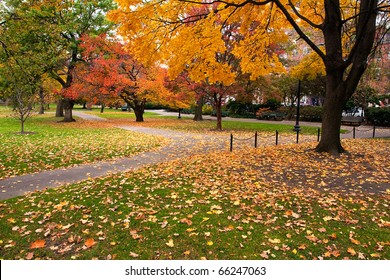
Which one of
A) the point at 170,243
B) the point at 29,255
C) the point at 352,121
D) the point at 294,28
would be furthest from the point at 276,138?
the point at 352,121

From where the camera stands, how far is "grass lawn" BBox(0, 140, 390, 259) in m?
4.24

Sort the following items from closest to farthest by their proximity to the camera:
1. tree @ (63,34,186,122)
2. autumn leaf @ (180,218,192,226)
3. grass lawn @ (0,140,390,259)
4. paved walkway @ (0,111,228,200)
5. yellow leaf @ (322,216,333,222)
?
grass lawn @ (0,140,390,259) < autumn leaf @ (180,218,192,226) < yellow leaf @ (322,216,333,222) < paved walkway @ (0,111,228,200) < tree @ (63,34,186,122)

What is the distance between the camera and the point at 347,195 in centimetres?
663

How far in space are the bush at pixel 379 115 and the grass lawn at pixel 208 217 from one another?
75.7 ft

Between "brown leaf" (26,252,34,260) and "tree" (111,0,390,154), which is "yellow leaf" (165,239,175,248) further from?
"tree" (111,0,390,154)

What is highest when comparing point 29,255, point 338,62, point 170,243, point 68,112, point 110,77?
point 110,77

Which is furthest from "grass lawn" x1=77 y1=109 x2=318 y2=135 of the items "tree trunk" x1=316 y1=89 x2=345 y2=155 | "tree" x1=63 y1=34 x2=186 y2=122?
"tree trunk" x1=316 y1=89 x2=345 y2=155

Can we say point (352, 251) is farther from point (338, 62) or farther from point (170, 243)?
point (338, 62)

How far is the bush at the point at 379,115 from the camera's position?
1103 inches

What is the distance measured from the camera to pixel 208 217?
211 inches

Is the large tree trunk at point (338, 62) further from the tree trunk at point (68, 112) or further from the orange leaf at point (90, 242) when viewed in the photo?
the tree trunk at point (68, 112)

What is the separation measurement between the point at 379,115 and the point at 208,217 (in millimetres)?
29445

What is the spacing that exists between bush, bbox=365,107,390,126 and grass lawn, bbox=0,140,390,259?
23.1 metres

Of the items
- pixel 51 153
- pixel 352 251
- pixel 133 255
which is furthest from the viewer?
pixel 51 153
